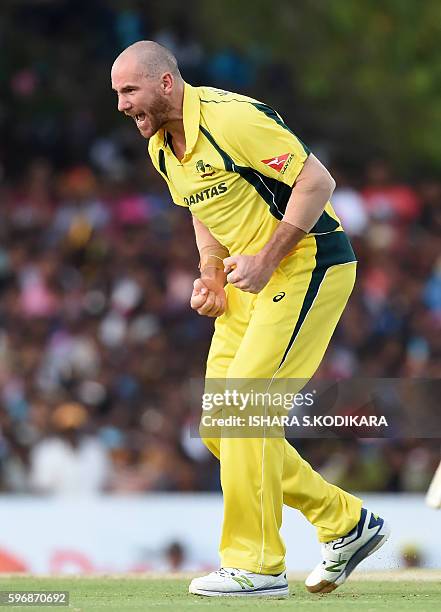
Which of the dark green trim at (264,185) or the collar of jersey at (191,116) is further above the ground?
the collar of jersey at (191,116)

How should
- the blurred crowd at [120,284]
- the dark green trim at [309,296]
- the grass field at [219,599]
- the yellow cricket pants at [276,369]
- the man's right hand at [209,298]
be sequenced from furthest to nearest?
the blurred crowd at [120,284]
the man's right hand at [209,298]
the dark green trim at [309,296]
the yellow cricket pants at [276,369]
the grass field at [219,599]

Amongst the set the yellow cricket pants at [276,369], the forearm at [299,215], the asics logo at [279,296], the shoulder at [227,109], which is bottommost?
the yellow cricket pants at [276,369]

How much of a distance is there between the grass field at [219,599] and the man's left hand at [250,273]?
133 centimetres

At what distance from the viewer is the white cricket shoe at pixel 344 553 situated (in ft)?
21.3

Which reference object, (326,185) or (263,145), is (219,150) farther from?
(326,185)

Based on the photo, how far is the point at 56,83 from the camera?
16.5 m

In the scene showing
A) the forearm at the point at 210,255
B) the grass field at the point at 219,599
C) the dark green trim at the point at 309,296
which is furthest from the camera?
the forearm at the point at 210,255

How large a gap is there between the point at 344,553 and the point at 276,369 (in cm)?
94

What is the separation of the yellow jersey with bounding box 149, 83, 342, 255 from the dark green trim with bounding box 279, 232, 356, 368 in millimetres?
44

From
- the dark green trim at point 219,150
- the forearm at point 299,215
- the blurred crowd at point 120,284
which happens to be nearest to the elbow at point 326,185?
the forearm at point 299,215

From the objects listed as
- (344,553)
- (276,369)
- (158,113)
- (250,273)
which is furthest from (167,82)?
(344,553)

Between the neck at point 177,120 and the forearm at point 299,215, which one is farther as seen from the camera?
the neck at point 177,120

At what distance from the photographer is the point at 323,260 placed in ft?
21.0

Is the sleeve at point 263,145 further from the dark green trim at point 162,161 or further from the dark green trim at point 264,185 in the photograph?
the dark green trim at point 162,161
